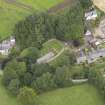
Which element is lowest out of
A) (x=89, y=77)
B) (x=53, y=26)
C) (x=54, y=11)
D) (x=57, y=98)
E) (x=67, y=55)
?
(x=57, y=98)

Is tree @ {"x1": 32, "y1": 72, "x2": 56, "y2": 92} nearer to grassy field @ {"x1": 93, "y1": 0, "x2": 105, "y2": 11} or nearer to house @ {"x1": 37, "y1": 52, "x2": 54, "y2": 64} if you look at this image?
house @ {"x1": 37, "y1": 52, "x2": 54, "y2": 64}

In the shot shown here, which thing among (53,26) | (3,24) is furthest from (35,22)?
(3,24)

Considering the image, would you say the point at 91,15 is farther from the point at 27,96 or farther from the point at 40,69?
the point at 27,96

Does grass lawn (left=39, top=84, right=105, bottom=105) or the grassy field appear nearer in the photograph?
grass lawn (left=39, top=84, right=105, bottom=105)

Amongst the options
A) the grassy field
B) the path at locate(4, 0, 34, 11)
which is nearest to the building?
the grassy field

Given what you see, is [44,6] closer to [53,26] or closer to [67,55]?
[53,26]

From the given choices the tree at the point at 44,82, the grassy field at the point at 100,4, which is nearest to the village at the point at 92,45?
the grassy field at the point at 100,4
